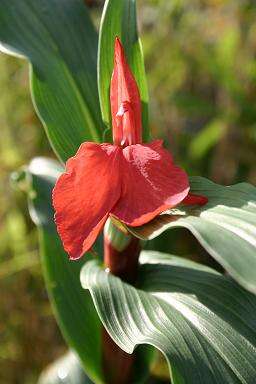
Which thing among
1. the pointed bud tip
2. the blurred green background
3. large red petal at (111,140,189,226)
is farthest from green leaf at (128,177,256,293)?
the blurred green background

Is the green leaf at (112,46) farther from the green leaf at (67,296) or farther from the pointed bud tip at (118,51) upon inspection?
the green leaf at (67,296)

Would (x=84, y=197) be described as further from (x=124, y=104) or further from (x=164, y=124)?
(x=164, y=124)

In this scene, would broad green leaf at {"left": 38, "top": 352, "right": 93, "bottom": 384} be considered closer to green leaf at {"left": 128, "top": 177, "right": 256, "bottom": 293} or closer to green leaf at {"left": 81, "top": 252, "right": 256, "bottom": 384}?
green leaf at {"left": 81, "top": 252, "right": 256, "bottom": 384}

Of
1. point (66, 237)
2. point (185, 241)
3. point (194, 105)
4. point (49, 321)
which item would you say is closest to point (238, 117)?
point (194, 105)

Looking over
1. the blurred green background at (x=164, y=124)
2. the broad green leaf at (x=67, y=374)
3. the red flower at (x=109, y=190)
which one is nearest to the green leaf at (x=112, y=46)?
the red flower at (x=109, y=190)

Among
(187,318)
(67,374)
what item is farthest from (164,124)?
(187,318)

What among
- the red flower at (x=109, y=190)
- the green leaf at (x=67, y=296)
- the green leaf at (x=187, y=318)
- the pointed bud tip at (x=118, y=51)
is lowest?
the green leaf at (x=67, y=296)
